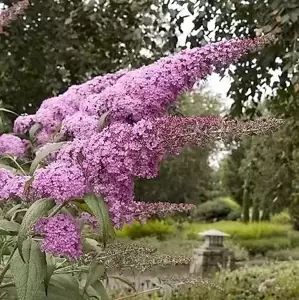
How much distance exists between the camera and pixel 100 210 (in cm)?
129

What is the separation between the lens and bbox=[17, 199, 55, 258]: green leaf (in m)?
1.27

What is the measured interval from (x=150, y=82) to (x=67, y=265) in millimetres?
465

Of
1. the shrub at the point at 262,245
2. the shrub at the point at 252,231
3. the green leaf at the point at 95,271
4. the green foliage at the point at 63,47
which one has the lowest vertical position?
the shrub at the point at 262,245

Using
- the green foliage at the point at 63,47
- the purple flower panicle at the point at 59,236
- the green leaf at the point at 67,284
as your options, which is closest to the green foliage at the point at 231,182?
the green foliage at the point at 63,47

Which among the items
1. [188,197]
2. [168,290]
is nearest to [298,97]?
[168,290]

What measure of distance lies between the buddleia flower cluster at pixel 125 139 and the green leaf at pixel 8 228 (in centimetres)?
5

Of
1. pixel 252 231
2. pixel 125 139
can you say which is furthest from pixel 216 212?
pixel 125 139

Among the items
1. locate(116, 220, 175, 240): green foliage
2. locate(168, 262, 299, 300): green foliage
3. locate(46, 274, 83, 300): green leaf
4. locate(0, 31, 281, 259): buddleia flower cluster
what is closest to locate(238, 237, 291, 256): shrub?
locate(116, 220, 175, 240): green foliage

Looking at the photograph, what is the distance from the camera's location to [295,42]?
3.70m

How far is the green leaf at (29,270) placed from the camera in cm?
132

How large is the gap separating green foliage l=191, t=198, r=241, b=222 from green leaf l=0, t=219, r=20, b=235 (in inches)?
787

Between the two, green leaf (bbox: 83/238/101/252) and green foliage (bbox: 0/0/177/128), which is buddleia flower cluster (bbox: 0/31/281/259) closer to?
green leaf (bbox: 83/238/101/252)

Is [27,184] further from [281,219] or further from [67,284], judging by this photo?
[281,219]

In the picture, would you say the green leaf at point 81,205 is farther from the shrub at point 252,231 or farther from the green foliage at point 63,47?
the shrub at point 252,231
